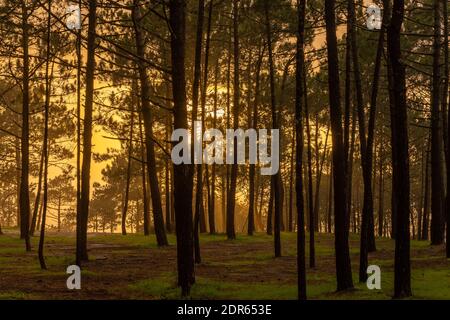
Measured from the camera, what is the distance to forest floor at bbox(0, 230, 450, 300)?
13.3 m

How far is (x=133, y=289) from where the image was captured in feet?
47.8

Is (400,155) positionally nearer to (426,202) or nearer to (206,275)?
(206,275)

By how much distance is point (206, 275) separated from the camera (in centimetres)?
1686

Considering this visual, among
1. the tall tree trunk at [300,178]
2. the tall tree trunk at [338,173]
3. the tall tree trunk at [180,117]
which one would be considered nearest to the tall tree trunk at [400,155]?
the tall tree trunk at [338,173]

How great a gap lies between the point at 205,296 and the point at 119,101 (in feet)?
75.0

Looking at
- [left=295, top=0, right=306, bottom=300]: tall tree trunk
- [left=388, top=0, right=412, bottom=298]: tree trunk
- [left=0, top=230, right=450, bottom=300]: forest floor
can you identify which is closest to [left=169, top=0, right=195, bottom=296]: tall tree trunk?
[left=0, top=230, right=450, bottom=300]: forest floor

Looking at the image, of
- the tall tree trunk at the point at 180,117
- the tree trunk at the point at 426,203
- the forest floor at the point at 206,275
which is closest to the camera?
the tall tree trunk at the point at 180,117

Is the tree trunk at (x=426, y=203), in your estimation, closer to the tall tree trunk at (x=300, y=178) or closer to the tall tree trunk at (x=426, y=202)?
the tall tree trunk at (x=426, y=202)

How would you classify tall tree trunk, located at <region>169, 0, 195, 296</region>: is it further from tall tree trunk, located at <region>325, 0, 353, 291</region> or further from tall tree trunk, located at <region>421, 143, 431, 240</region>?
tall tree trunk, located at <region>421, 143, 431, 240</region>

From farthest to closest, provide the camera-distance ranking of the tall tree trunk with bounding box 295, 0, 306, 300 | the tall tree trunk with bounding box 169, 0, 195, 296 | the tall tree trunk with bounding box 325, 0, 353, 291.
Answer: the tall tree trunk with bounding box 325, 0, 353, 291
the tall tree trunk with bounding box 169, 0, 195, 296
the tall tree trunk with bounding box 295, 0, 306, 300

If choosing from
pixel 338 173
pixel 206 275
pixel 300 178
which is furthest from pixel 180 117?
pixel 206 275

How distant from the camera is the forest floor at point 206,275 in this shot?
13.3m
